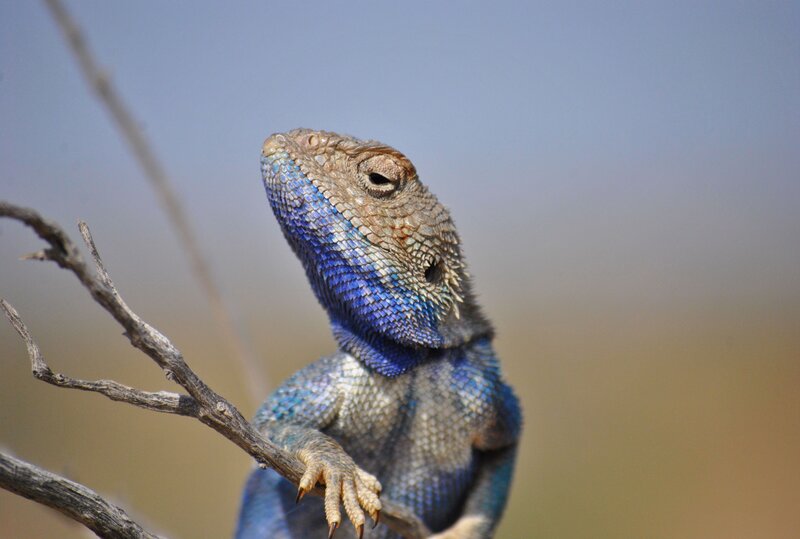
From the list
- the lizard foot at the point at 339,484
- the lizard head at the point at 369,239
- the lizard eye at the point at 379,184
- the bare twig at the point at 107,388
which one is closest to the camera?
the bare twig at the point at 107,388

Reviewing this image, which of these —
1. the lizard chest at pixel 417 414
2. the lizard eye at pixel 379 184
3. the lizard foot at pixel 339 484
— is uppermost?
the lizard eye at pixel 379 184

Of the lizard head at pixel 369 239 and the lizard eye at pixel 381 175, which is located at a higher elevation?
the lizard eye at pixel 381 175

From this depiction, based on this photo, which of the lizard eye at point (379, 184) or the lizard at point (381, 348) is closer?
the lizard at point (381, 348)

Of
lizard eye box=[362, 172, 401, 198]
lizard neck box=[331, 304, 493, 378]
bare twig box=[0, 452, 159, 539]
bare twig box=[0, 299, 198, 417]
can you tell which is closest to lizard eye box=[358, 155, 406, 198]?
lizard eye box=[362, 172, 401, 198]

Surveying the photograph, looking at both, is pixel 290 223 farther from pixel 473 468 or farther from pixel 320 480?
pixel 473 468

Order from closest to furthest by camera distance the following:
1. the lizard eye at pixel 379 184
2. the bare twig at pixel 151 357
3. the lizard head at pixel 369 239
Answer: the bare twig at pixel 151 357
the lizard head at pixel 369 239
the lizard eye at pixel 379 184

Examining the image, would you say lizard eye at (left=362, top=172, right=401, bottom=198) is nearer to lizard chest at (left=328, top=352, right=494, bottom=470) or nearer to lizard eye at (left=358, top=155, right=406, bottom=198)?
lizard eye at (left=358, top=155, right=406, bottom=198)

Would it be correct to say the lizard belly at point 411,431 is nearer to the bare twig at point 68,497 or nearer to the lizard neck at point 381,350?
the lizard neck at point 381,350

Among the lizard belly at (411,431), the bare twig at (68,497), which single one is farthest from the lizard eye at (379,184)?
the bare twig at (68,497)

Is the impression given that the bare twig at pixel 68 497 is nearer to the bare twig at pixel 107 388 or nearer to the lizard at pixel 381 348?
the bare twig at pixel 107 388
